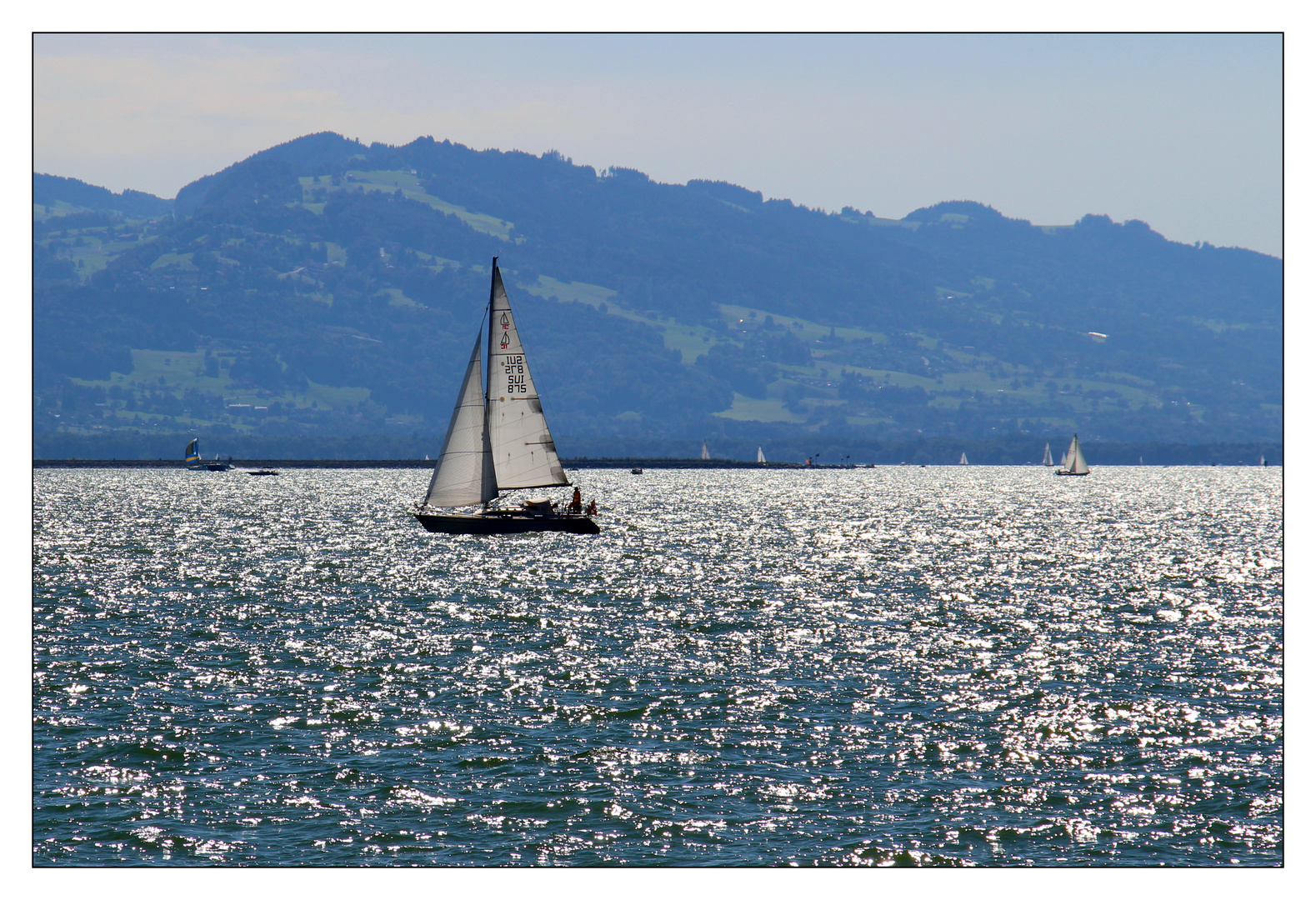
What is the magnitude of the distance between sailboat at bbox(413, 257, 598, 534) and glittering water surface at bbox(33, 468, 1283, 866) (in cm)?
1453

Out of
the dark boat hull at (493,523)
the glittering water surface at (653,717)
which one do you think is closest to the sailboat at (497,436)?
the dark boat hull at (493,523)

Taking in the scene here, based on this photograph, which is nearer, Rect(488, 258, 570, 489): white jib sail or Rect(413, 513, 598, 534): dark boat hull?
Rect(488, 258, 570, 489): white jib sail

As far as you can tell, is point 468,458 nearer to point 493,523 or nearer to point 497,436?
point 497,436

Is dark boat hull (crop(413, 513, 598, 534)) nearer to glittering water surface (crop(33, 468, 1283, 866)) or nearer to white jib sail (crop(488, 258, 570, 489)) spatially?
white jib sail (crop(488, 258, 570, 489))

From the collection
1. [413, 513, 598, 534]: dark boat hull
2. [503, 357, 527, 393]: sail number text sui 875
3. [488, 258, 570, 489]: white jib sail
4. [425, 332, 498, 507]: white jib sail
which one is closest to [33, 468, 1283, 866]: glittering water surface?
[425, 332, 498, 507]: white jib sail

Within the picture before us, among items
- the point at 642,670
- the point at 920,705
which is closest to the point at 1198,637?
the point at 920,705

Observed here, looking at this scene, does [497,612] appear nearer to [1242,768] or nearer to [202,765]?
[202,765]

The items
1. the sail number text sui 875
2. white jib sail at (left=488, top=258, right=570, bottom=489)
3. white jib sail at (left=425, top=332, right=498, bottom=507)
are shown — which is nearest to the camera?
white jib sail at (left=425, top=332, right=498, bottom=507)

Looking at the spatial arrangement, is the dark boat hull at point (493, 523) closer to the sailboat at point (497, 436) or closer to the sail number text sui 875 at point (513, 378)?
the sailboat at point (497, 436)

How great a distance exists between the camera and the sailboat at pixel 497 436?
92.9m

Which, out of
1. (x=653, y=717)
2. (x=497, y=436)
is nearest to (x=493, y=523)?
(x=497, y=436)

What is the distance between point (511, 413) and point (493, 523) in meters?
9.03

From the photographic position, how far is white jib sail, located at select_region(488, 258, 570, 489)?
93125 millimetres
